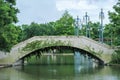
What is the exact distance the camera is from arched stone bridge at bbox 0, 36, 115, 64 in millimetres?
58781

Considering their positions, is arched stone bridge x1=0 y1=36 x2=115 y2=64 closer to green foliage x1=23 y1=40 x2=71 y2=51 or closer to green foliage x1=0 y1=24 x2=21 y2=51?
green foliage x1=23 y1=40 x2=71 y2=51

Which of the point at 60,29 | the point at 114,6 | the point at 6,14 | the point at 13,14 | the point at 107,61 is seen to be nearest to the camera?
the point at 6,14

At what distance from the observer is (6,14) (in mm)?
43500

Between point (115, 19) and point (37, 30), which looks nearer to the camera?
point (115, 19)

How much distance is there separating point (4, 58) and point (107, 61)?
41.3 ft

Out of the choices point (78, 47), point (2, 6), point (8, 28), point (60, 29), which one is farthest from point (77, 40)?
point (60, 29)

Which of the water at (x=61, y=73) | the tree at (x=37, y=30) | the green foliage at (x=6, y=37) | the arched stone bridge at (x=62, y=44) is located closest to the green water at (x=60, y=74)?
the water at (x=61, y=73)

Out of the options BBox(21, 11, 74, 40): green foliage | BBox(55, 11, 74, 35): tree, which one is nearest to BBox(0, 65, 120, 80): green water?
BBox(55, 11, 74, 35): tree

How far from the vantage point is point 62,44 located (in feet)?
196

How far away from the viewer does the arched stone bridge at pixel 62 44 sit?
5878 centimetres

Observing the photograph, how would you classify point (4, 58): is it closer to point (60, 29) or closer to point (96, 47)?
point (96, 47)

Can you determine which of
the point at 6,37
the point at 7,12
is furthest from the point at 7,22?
the point at 6,37

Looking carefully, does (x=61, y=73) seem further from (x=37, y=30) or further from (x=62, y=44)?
(x=37, y=30)

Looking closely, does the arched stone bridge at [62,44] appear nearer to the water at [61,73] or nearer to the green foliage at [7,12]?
the water at [61,73]
